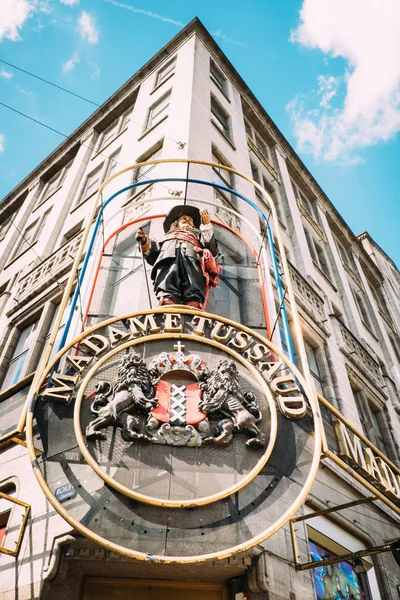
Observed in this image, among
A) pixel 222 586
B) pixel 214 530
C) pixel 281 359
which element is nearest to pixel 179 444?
pixel 214 530

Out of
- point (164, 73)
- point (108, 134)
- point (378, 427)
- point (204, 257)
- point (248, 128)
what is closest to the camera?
point (204, 257)

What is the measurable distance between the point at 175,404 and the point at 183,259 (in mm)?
3235

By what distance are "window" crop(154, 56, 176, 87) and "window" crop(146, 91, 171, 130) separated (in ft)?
5.22

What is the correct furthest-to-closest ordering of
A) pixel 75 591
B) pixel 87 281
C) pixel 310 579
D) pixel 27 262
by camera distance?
pixel 27 262
pixel 87 281
pixel 310 579
pixel 75 591

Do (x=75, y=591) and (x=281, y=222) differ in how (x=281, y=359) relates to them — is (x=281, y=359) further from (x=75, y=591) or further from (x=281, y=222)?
(x=281, y=222)

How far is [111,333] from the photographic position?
6719 mm

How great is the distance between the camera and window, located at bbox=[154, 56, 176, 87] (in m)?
20.1

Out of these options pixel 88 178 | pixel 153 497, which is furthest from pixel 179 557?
pixel 88 178

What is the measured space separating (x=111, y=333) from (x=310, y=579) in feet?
16.1

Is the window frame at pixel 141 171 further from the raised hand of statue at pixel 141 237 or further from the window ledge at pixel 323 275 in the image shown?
the window ledge at pixel 323 275

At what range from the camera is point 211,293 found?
9.55 m

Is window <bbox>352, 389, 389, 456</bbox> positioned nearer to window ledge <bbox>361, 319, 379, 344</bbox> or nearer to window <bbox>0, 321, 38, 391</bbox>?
window ledge <bbox>361, 319, 379, 344</bbox>

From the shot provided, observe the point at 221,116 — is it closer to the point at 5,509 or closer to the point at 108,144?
the point at 108,144

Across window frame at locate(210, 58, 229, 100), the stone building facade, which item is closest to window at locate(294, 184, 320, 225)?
the stone building facade
